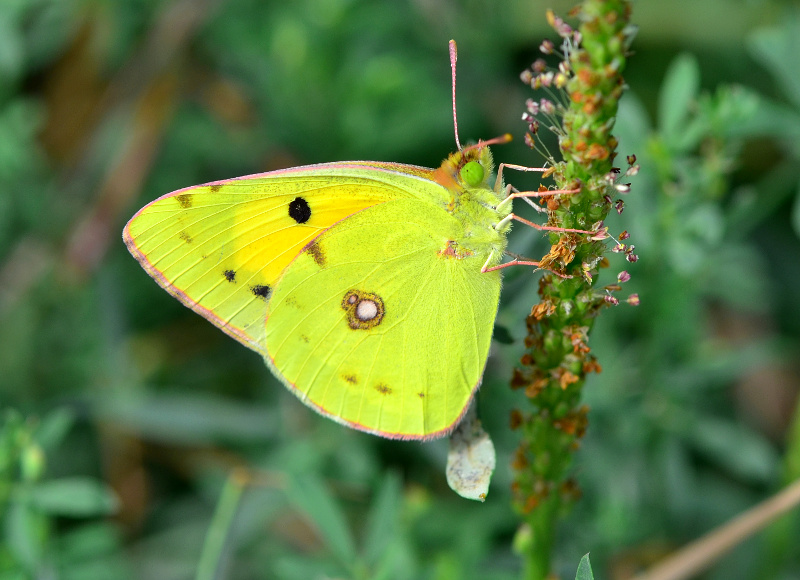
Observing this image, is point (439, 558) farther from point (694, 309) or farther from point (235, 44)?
point (235, 44)

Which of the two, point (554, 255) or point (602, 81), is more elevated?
point (602, 81)

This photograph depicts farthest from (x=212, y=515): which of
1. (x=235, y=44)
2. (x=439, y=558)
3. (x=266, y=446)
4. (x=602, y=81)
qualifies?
(x=602, y=81)

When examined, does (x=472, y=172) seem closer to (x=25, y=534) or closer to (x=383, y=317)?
(x=383, y=317)

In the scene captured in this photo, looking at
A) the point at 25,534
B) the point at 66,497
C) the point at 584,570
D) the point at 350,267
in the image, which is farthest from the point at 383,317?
the point at 25,534

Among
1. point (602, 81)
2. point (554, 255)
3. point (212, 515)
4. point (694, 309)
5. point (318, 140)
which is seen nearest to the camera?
point (602, 81)

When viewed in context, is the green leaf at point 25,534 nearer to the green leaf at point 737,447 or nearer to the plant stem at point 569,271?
the plant stem at point 569,271

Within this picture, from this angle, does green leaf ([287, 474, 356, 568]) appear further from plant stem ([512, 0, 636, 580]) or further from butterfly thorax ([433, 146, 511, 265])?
butterfly thorax ([433, 146, 511, 265])

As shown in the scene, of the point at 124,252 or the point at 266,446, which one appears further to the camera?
the point at 124,252

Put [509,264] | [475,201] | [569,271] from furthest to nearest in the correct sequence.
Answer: [475,201], [509,264], [569,271]
